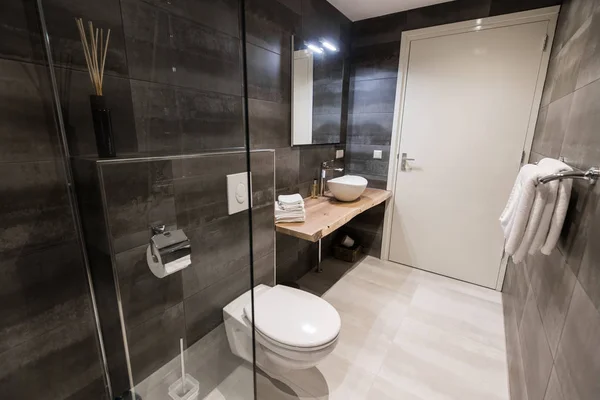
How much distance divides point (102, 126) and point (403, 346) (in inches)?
79.4

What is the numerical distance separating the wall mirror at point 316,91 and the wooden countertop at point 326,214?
0.54 metres

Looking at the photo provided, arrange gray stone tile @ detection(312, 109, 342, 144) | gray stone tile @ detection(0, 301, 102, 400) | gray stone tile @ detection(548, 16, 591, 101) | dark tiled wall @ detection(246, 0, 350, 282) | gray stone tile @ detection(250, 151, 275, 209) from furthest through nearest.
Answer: gray stone tile @ detection(312, 109, 342, 144) < dark tiled wall @ detection(246, 0, 350, 282) < gray stone tile @ detection(250, 151, 275, 209) < gray stone tile @ detection(548, 16, 591, 101) < gray stone tile @ detection(0, 301, 102, 400)

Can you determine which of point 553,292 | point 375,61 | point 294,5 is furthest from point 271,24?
point 553,292

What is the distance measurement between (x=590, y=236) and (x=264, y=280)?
147 centimetres

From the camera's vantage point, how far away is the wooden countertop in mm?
1716

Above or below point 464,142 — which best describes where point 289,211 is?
below

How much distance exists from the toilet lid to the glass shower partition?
0.37 feet

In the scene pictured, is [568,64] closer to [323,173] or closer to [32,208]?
[323,173]

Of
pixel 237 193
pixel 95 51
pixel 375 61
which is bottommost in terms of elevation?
pixel 237 193

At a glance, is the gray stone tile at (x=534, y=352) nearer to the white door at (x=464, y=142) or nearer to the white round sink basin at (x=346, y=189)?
the white door at (x=464, y=142)

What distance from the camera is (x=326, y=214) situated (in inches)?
80.5

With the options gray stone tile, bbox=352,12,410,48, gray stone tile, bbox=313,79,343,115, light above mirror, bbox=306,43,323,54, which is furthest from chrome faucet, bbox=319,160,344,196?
gray stone tile, bbox=352,12,410,48

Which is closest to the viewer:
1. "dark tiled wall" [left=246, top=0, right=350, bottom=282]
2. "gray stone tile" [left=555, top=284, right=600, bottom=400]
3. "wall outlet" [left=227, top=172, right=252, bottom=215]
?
"gray stone tile" [left=555, top=284, right=600, bottom=400]

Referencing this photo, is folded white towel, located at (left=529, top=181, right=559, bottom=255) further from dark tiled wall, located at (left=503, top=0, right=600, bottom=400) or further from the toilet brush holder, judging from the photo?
the toilet brush holder
